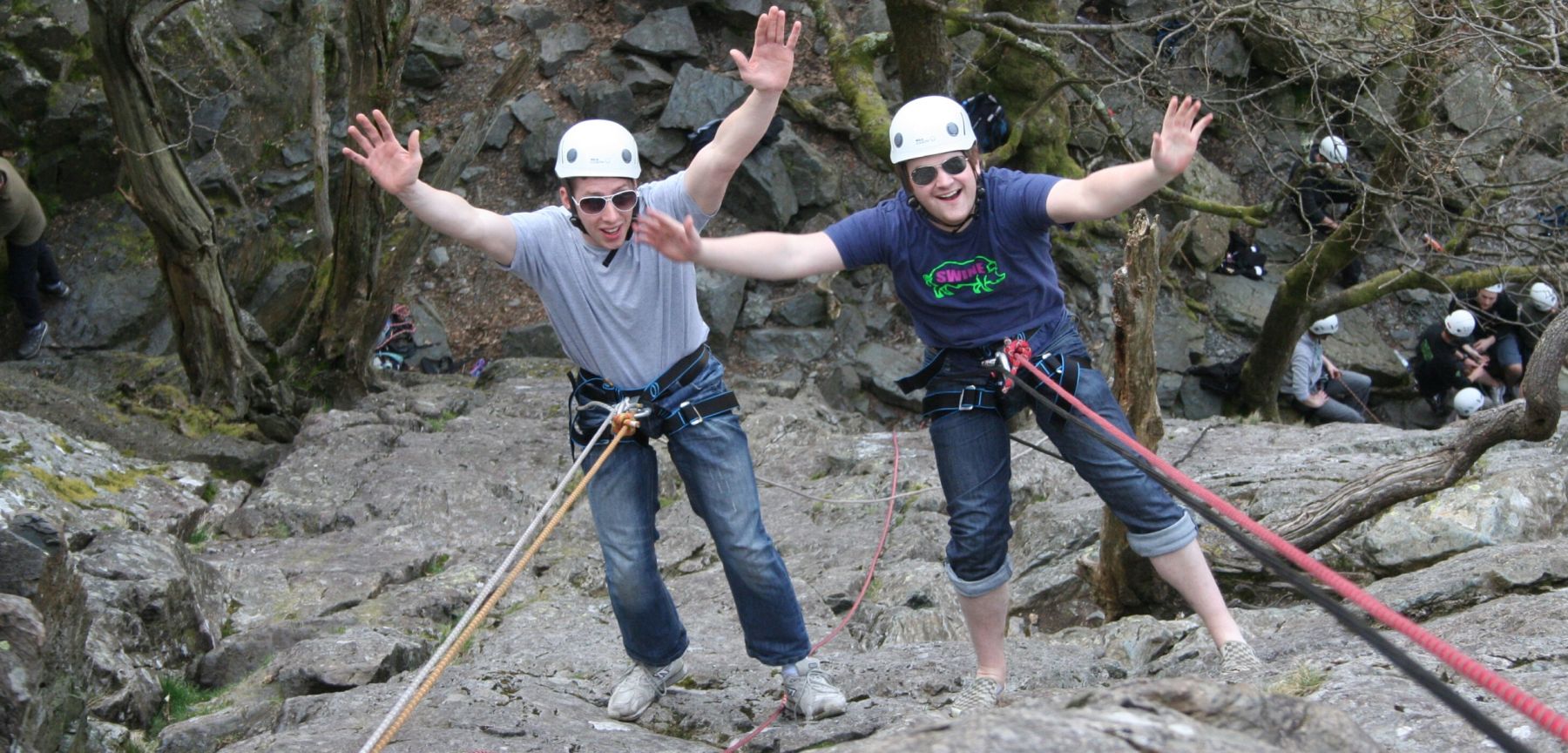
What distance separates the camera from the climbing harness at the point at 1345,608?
2.27 m

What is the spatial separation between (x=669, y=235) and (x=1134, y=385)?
278 cm

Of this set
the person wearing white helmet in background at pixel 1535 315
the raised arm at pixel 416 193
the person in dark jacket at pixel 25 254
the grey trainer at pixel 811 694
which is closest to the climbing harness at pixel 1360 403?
the person wearing white helmet in background at pixel 1535 315

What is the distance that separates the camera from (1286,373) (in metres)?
13.2

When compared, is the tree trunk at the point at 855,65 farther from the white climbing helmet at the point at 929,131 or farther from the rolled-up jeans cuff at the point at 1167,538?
the rolled-up jeans cuff at the point at 1167,538

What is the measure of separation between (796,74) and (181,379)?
365 inches

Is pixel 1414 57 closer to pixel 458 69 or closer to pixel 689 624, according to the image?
pixel 689 624

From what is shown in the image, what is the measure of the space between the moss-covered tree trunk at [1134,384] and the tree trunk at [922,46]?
5.04m

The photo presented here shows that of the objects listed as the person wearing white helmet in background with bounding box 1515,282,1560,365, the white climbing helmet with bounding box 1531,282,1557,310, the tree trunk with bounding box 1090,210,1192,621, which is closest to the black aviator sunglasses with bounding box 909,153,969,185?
the tree trunk with bounding box 1090,210,1192,621

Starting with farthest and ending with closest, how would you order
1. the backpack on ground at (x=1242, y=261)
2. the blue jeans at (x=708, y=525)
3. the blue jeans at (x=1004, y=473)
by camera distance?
the backpack on ground at (x=1242, y=261), the blue jeans at (x=708, y=525), the blue jeans at (x=1004, y=473)

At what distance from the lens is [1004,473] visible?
4.15 meters

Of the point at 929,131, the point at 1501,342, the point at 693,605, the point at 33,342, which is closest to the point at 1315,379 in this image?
the point at 1501,342

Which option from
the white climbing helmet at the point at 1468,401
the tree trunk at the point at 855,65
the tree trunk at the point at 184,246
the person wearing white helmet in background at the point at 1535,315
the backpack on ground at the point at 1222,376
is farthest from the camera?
the backpack on ground at the point at 1222,376

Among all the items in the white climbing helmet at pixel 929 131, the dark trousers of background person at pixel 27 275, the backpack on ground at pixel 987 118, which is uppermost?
the dark trousers of background person at pixel 27 275

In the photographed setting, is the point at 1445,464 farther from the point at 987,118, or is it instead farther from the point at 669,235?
the point at 669,235
